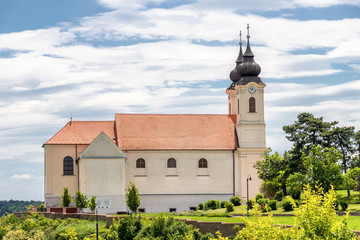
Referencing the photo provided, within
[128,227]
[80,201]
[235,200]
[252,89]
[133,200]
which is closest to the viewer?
[128,227]

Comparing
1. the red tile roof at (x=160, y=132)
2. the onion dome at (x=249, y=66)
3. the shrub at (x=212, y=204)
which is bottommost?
the shrub at (x=212, y=204)

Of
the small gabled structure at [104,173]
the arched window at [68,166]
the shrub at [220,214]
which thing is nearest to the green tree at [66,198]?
the small gabled structure at [104,173]

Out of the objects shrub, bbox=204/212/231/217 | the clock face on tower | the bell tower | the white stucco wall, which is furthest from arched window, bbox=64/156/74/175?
the clock face on tower

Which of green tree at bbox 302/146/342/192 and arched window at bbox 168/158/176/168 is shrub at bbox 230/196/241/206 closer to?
arched window at bbox 168/158/176/168

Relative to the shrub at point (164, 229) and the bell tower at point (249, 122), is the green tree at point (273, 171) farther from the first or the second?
the shrub at point (164, 229)

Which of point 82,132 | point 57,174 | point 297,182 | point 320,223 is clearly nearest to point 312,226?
point 320,223

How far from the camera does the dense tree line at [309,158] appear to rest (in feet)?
204

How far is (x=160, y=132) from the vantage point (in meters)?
73.4

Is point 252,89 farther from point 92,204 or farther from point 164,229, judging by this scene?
point 164,229

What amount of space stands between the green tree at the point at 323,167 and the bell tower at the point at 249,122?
9.68 m

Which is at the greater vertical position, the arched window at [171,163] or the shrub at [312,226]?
the arched window at [171,163]

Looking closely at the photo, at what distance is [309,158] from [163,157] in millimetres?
16782

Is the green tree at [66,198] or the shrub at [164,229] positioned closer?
the shrub at [164,229]

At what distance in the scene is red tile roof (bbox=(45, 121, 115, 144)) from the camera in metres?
71.5
